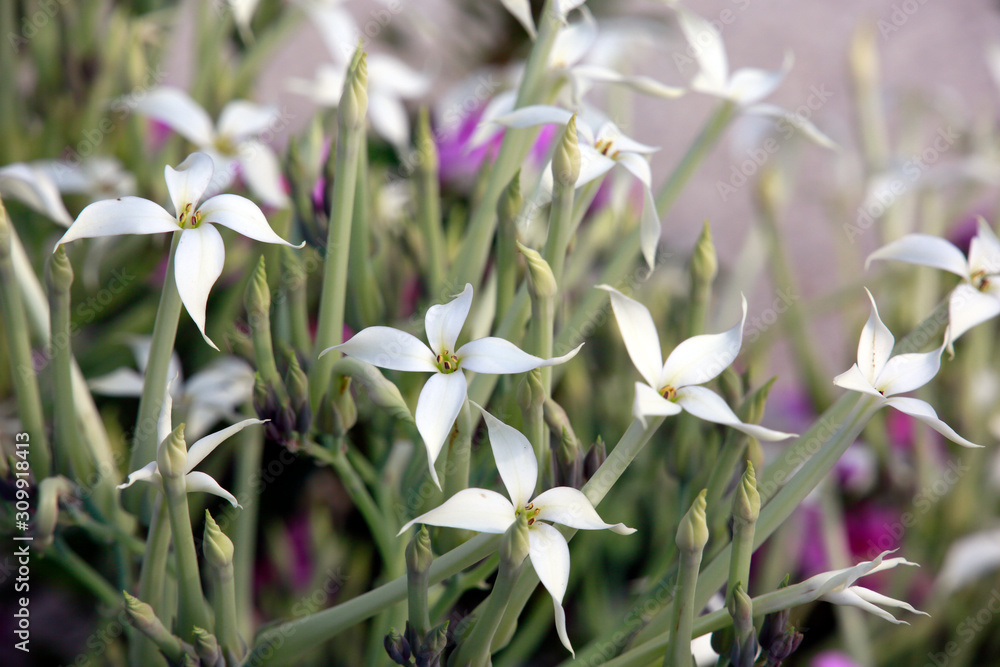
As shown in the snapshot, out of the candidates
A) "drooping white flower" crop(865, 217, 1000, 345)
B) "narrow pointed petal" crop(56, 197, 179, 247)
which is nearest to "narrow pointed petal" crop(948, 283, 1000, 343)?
"drooping white flower" crop(865, 217, 1000, 345)

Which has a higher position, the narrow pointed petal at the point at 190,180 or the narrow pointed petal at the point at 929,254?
the narrow pointed petal at the point at 190,180

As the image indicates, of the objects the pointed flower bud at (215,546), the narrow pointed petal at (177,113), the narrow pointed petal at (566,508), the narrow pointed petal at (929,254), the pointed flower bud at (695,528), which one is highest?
the narrow pointed petal at (177,113)

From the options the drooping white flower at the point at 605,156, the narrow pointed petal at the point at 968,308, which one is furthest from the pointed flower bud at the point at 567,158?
the narrow pointed petal at the point at 968,308

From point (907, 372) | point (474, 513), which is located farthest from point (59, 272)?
point (907, 372)

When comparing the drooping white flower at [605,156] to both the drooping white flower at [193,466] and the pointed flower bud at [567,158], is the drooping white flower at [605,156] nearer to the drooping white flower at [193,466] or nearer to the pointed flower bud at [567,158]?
the pointed flower bud at [567,158]

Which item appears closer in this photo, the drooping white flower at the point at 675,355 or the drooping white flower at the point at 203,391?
the drooping white flower at the point at 675,355

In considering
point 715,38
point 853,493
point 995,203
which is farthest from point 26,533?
point 995,203

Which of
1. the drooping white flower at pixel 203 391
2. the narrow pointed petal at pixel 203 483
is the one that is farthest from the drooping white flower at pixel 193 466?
the drooping white flower at pixel 203 391
